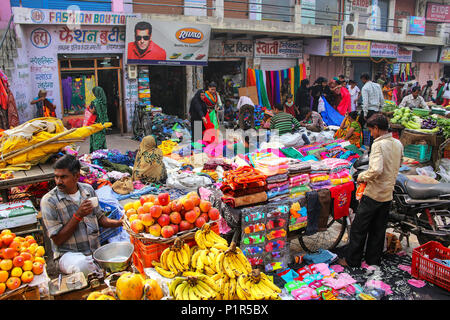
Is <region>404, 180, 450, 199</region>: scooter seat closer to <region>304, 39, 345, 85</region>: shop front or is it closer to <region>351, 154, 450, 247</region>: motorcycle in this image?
<region>351, 154, 450, 247</region>: motorcycle

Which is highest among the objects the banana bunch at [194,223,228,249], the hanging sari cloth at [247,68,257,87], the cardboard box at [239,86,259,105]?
the hanging sari cloth at [247,68,257,87]

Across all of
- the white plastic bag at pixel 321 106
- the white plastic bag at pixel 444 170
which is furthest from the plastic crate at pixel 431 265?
the white plastic bag at pixel 321 106

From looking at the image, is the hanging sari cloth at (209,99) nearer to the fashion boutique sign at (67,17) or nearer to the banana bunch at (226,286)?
the fashion boutique sign at (67,17)

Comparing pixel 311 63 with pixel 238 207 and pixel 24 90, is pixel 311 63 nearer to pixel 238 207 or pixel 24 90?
pixel 24 90

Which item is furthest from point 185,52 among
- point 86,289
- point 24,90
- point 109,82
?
point 86,289

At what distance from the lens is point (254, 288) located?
2787 millimetres

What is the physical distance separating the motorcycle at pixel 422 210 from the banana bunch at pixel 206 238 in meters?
2.76

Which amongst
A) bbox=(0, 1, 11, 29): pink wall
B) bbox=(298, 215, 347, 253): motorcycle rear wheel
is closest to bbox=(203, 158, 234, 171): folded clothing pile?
bbox=(298, 215, 347, 253): motorcycle rear wheel

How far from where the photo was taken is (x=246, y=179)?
4.18 m

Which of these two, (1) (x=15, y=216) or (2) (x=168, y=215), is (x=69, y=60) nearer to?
(1) (x=15, y=216)

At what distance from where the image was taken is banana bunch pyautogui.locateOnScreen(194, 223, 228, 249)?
3285 mm

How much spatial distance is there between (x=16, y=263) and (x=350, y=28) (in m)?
16.6

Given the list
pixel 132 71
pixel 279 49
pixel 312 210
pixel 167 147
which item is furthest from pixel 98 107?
pixel 279 49
